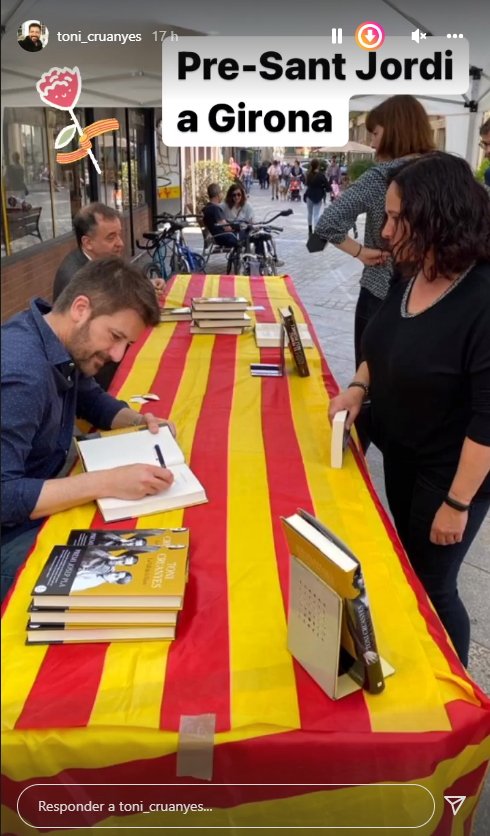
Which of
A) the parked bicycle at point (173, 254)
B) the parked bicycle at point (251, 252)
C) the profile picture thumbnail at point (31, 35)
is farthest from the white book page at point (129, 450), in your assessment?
the parked bicycle at point (251, 252)

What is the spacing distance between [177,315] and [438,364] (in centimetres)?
175

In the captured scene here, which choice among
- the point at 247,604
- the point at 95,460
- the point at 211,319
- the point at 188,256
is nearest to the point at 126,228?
the point at 188,256

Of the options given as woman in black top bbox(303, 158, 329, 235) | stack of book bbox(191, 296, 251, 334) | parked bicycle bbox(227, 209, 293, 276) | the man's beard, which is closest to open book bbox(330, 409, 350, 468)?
the man's beard

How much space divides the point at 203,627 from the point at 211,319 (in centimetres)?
182

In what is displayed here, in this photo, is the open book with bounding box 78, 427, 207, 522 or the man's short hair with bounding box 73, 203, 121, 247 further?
the man's short hair with bounding box 73, 203, 121, 247

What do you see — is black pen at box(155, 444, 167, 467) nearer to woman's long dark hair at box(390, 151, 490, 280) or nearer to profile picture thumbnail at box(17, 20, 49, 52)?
woman's long dark hair at box(390, 151, 490, 280)

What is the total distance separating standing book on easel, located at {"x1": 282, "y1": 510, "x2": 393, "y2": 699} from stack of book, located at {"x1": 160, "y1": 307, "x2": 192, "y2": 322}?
208 cm

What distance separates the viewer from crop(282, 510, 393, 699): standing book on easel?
0.74m

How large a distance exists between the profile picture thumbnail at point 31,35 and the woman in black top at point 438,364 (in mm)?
730

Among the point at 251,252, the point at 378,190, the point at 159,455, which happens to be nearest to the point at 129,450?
the point at 159,455

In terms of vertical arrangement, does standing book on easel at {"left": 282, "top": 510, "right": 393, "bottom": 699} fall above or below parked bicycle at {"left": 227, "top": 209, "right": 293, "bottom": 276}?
below

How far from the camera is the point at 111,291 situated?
1.35 m

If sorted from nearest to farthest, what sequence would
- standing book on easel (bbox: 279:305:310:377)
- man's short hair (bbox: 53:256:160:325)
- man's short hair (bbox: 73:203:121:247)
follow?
man's short hair (bbox: 53:256:160:325) < standing book on easel (bbox: 279:305:310:377) < man's short hair (bbox: 73:203:121:247)

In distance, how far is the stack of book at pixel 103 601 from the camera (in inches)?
35.2
